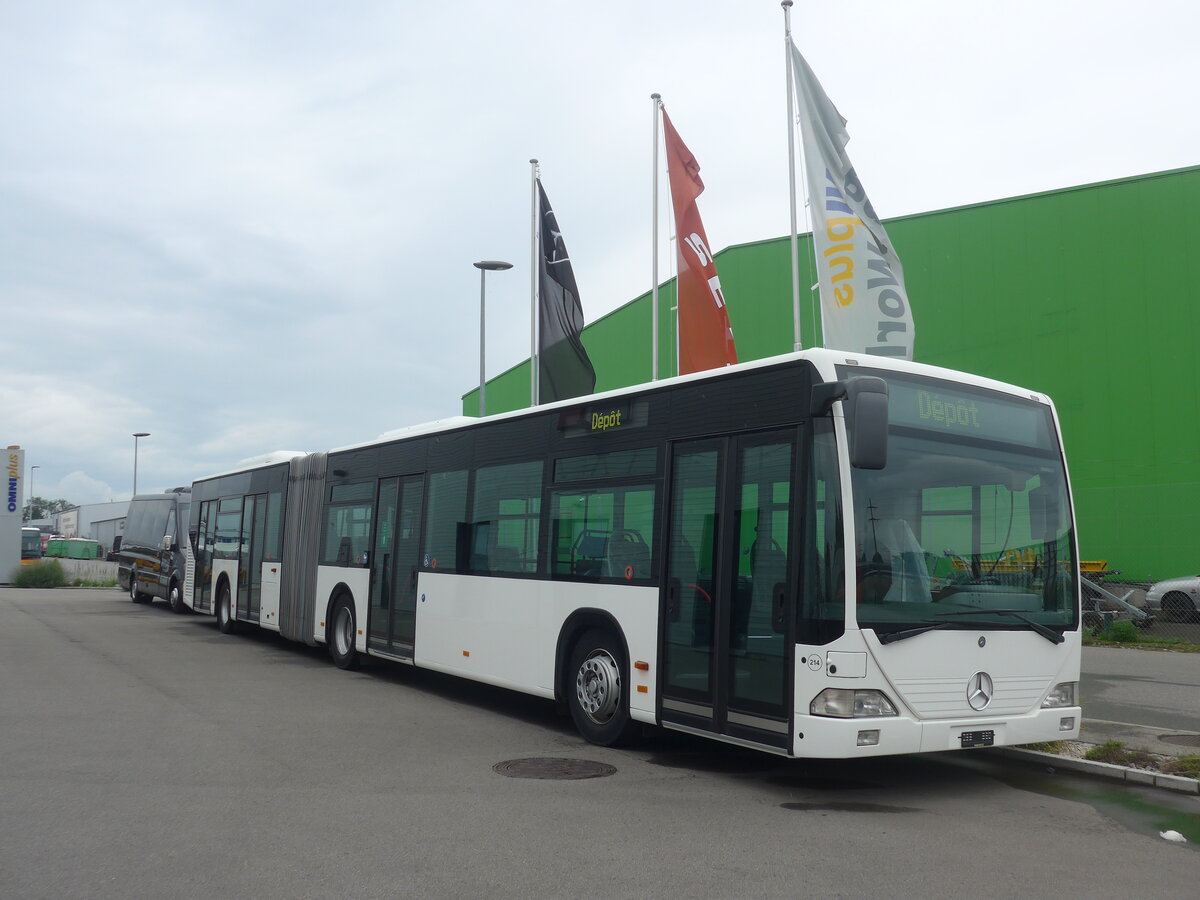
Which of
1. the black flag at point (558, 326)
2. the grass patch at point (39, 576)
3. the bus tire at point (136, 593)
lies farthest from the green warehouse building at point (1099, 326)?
the grass patch at point (39, 576)

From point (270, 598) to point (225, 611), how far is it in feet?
11.1

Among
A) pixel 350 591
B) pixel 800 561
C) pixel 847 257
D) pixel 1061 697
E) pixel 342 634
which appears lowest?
pixel 342 634

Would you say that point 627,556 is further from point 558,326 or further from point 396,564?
point 558,326

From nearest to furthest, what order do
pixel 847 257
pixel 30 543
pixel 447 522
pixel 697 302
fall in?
1. pixel 447 522
2. pixel 847 257
3. pixel 697 302
4. pixel 30 543

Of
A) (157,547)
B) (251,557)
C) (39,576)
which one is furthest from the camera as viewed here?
(39,576)

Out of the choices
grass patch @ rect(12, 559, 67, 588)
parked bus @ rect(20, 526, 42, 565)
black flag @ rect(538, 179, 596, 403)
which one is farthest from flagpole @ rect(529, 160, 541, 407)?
parked bus @ rect(20, 526, 42, 565)

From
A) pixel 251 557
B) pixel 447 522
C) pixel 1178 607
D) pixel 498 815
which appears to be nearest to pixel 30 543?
pixel 251 557

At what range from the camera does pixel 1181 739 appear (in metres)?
9.41

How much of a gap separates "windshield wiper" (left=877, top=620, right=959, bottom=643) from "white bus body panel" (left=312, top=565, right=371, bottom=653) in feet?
29.0

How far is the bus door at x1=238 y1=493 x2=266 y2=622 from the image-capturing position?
19.3 m

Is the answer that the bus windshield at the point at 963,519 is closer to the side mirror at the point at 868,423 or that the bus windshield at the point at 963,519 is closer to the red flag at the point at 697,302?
the side mirror at the point at 868,423

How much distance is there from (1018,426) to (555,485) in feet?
13.5

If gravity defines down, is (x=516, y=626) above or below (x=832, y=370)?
below

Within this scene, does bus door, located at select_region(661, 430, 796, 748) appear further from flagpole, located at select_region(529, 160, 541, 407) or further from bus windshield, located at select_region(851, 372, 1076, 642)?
flagpole, located at select_region(529, 160, 541, 407)
